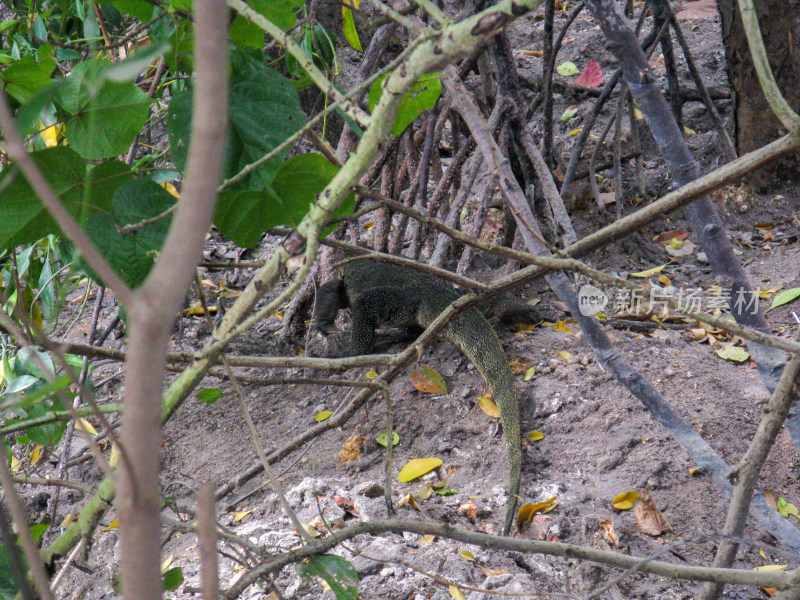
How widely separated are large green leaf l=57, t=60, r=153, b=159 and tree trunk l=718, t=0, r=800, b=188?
3165mm

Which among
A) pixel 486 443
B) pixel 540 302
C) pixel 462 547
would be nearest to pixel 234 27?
pixel 462 547

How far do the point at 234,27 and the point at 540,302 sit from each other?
2.50 m

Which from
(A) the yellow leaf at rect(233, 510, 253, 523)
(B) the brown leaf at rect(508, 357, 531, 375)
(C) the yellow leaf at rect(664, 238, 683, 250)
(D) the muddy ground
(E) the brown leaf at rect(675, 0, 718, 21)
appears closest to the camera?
(D) the muddy ground

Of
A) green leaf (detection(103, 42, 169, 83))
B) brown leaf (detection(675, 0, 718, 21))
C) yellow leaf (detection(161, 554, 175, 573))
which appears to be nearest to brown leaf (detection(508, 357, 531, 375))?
yellow leaf (detection(161, 554, 175, 573))

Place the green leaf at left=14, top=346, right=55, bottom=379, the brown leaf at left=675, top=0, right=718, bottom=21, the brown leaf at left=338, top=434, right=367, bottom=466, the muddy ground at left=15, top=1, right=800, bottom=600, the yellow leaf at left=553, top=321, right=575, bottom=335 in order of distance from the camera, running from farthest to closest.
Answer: the brown leaf at left=675, top=0, right=718, bottom=21 → the yellow leaf at left=553, top=321, right=575, bottom=335 → the brown leaf at left=338, top=434, right=367, bottom=466 → the muddy ground at left=15, top=1, right=800, bottom=600 → the green leaf at left=14, top=346, right=55, bottom=379

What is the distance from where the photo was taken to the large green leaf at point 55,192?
0.79 m

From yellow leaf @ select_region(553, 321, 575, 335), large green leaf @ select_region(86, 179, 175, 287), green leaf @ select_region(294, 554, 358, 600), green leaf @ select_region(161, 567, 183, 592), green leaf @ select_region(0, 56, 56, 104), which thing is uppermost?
green leaf @ select_region(0, 56, 56, 104)

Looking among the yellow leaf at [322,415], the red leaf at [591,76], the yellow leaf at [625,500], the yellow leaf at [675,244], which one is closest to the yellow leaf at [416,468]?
the yellow leaf at [322,415]

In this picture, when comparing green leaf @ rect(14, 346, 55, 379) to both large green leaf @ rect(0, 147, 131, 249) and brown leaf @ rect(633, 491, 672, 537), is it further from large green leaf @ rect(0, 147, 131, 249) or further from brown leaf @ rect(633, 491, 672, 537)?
brown leaf @ rect(633, 491, 672, 537)

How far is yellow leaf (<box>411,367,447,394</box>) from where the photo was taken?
2.51m

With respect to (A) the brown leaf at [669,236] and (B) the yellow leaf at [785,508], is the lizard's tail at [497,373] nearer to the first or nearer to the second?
(B) the yellow leaf at [785,508]

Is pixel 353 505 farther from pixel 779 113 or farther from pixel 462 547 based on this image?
pixel 779 113

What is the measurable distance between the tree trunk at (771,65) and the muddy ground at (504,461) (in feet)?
1.98

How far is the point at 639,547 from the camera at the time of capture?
5.18ft
